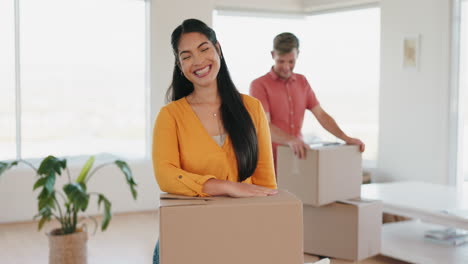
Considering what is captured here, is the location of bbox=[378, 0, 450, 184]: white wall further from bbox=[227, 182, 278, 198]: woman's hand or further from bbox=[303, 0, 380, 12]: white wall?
bbox=[227, 182, 278, 198]: woman's hand

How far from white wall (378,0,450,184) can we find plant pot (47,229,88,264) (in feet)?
10.2

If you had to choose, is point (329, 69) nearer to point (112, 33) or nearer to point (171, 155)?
point (112, 33)

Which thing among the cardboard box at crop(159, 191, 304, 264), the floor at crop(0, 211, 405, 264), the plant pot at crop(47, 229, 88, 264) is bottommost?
the floor at crop(0, 211, 405, 264)

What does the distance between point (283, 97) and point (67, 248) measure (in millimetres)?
1555

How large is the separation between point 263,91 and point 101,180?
2.68 metres

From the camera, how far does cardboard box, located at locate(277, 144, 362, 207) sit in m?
2.75

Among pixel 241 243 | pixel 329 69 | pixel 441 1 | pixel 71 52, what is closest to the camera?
pixel 241 243

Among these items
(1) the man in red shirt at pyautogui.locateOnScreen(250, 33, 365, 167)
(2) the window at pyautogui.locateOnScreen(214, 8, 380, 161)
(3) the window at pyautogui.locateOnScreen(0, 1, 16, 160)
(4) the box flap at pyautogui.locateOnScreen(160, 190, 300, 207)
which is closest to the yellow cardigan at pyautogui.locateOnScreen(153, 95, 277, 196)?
(4) the box flap at pyautogui.locateOnScreen(160, 190, 300, 207)

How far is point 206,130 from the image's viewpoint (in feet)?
5.22

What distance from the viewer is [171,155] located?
1.53 meters

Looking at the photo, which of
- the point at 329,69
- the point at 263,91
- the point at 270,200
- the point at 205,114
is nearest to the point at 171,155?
the point at 205,114

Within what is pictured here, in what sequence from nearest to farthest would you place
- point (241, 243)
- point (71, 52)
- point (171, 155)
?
point (241, 243)
point (171, 155)
point (71, 52)

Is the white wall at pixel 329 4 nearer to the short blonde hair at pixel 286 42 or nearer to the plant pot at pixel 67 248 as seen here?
the short blonde hair at pixel 286 42

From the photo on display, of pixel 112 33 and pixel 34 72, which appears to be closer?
pixel 34 72
